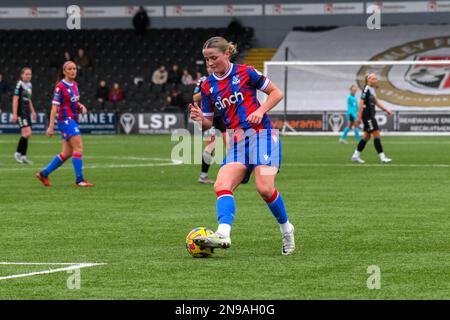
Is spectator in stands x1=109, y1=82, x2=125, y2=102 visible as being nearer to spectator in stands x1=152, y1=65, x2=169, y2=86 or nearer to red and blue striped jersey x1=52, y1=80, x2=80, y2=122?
spectator in stands x1=152, y1=65, x2=169, y2=86

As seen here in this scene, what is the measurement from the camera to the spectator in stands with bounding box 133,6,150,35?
171 feet

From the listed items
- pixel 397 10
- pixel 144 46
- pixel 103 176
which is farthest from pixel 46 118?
pixel 103 176

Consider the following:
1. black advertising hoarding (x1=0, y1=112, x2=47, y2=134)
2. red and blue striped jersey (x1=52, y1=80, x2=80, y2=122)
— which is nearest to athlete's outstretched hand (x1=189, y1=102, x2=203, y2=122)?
red and blue striped jersey (x1=52, y1=80, x2=80, y2=122)

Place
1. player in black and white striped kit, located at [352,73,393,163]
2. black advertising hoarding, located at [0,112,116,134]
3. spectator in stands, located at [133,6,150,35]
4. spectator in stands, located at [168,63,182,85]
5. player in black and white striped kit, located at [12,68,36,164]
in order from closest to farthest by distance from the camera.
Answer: player in black and white striped kit, located at [352,73,393,163] < player in black and white striped kit, located at [12,68,36,164] < black advertising hoarding, located at [0,112,116,134] < spectator in stands, located at [168,63,182,85] < spectator in stands, located at [133,6,150,35]

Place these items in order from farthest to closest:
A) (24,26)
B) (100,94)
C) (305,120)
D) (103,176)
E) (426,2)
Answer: (24,26) → (426,2) → (100,94) → (305,120) → (103,176)

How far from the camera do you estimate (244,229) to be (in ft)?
39.9

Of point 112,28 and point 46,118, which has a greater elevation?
point 112,28

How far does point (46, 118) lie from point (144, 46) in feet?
28.1

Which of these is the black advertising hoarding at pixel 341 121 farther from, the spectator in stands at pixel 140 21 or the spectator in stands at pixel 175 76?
the spectator in stands at pixel 140 21

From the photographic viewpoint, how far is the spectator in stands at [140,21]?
171 feet

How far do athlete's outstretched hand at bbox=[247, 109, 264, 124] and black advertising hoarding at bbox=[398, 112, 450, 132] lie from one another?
1290 inches

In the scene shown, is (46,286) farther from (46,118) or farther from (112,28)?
(112,28)

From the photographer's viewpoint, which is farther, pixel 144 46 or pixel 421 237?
pixel 144 46

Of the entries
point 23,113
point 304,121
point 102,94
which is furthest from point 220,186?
point 102,94
